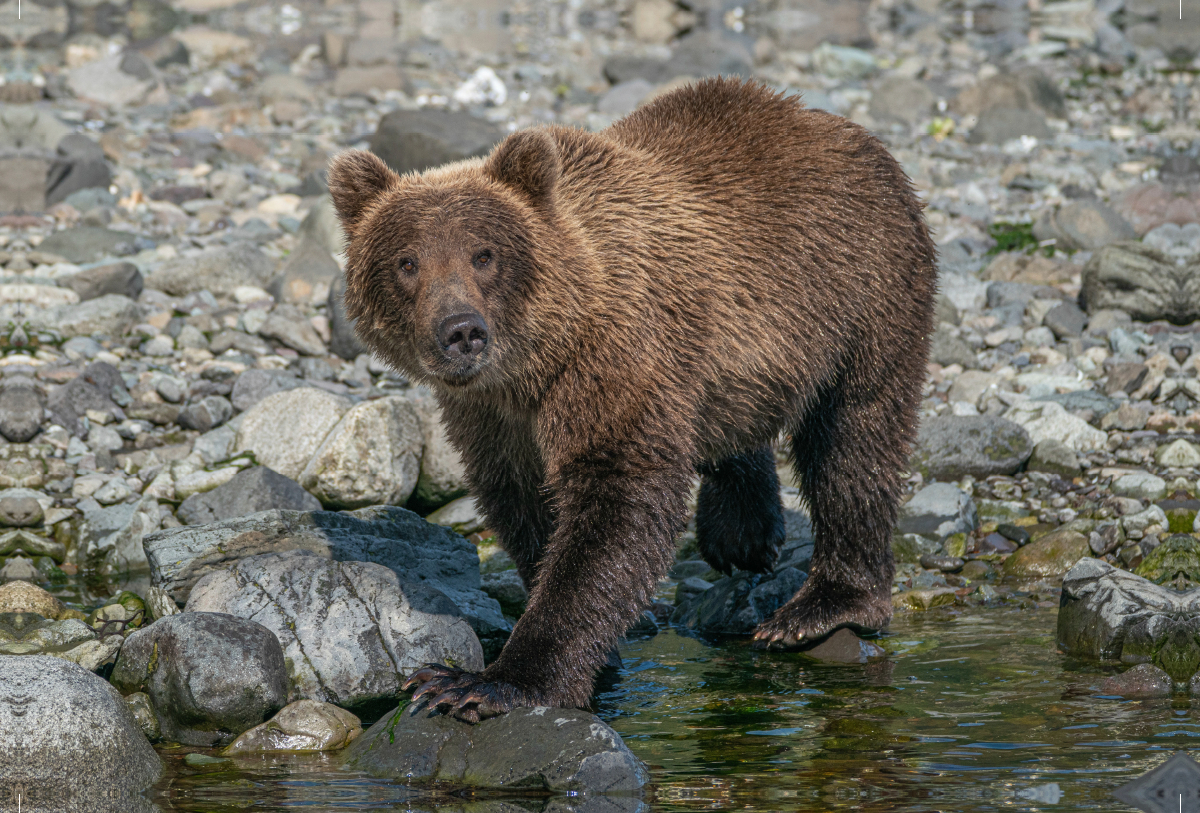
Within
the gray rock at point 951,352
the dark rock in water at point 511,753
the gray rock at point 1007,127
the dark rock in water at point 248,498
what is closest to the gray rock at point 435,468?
the dark rock in water at point 248,498

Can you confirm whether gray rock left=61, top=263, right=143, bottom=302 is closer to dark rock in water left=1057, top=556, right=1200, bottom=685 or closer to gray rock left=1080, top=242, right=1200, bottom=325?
dark rock in water left=1057, top=556, right=1200, bottom=685

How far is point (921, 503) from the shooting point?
33.7 feet

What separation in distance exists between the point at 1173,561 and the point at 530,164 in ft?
16.8

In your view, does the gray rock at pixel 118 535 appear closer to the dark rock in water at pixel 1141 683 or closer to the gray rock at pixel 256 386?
the gray rock at pixel 256 386

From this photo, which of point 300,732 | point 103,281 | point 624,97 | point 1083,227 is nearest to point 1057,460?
point 1083,227

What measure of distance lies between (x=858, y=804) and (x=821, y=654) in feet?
8.22

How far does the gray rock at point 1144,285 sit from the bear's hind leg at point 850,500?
5.62 meters

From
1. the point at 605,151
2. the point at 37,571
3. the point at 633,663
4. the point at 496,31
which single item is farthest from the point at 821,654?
the point at 496,31

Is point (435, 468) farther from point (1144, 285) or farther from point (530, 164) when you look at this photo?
point (1144, 285)

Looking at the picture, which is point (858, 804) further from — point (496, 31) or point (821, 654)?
point (496, 31)

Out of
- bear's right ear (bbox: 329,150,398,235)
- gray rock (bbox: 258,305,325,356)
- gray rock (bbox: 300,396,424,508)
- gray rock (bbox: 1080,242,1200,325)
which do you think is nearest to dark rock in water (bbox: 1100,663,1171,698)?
bear's right ear (bbox: 329,150,398,235)

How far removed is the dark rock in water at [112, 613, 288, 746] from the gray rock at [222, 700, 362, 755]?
12 centimetres

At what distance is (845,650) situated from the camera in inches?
327

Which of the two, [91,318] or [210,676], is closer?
[210,676]
